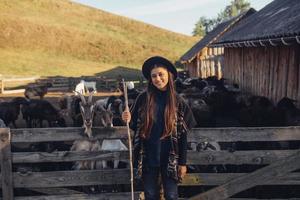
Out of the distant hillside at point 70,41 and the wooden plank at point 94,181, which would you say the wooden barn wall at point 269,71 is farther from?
the distant hillside at point 70,41

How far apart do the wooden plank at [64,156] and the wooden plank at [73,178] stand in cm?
20

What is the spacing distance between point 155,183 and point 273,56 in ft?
30.6

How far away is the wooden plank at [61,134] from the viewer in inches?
246

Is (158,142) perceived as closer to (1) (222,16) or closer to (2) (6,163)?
(2) (6,163)

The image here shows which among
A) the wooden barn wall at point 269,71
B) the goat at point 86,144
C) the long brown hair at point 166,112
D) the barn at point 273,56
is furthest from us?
the wooden barn wall at point 269,71

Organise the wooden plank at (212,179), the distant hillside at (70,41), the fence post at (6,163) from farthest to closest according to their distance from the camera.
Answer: the distant hillside at (70,41) → the wooden plank at (212,179) → the fence post at (6,163)

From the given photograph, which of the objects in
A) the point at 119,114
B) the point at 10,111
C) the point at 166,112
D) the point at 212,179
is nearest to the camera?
the point at 166,112

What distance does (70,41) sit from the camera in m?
68.9

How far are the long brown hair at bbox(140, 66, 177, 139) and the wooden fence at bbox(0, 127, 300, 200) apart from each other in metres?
0.97

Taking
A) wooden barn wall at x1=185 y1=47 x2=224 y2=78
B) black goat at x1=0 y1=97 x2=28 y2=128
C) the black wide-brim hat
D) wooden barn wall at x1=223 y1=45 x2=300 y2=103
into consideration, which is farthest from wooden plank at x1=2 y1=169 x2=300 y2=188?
wooden barn wall at x1=185 y1=47 x2=224 y2=78

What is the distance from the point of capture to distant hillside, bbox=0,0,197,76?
57222 millimetres

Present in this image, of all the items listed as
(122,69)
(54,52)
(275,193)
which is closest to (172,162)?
(275,193)

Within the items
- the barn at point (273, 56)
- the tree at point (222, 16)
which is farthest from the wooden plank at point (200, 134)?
the tree at point (222, 16)

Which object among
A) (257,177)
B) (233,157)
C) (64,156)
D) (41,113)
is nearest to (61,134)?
(64,156)
